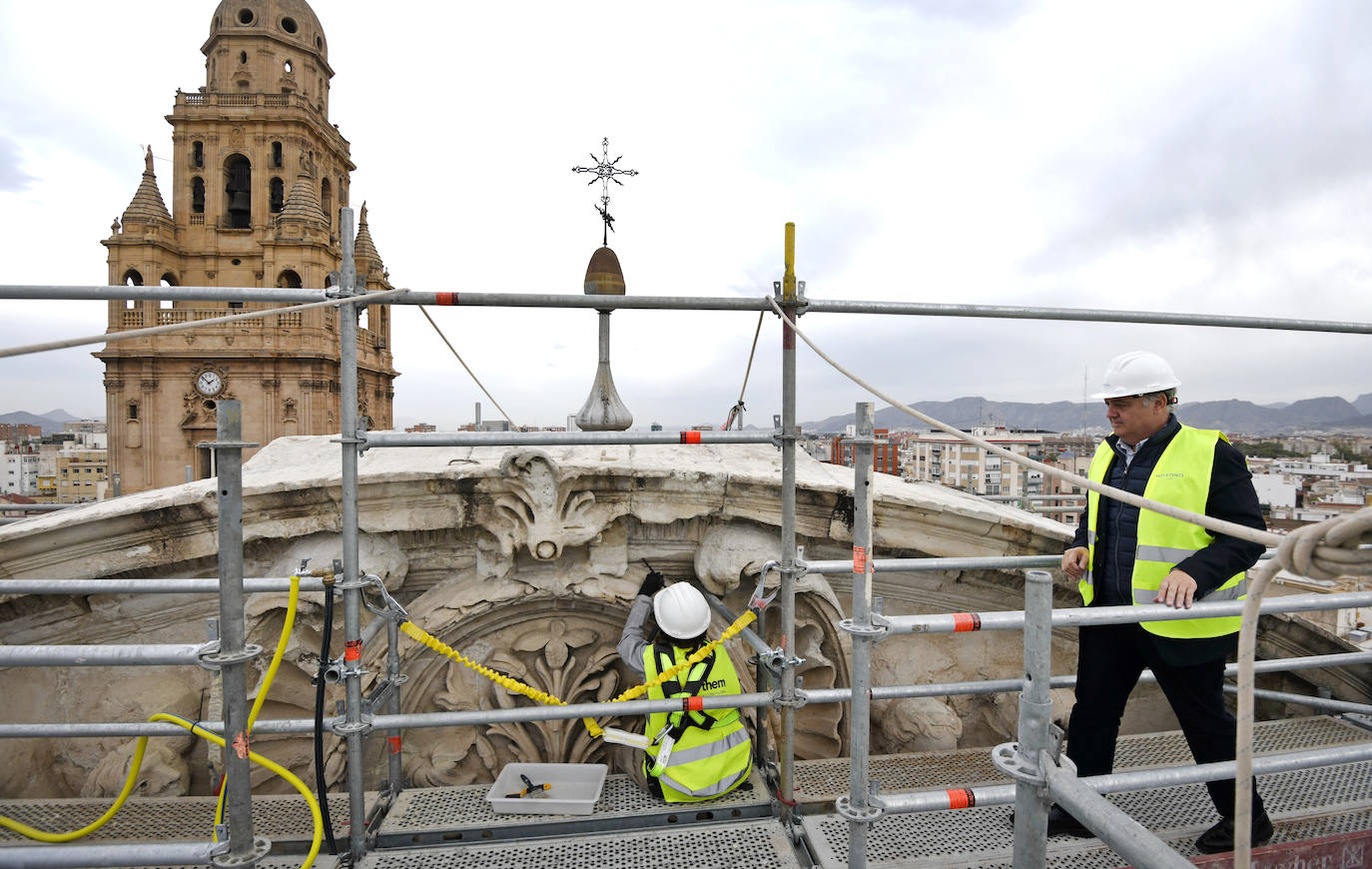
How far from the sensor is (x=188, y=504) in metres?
3.15

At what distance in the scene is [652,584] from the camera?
10.9 ft

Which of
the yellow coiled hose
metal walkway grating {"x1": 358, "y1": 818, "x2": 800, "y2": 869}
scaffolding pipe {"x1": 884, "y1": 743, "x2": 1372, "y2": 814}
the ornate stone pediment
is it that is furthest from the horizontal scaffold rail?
metal walkway grating {"x1": 358, "y1": 818, "x2": 800, "y2": 869}

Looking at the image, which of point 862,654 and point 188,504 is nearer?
point 862,654

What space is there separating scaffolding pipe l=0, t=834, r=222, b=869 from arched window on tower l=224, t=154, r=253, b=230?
1465 inches

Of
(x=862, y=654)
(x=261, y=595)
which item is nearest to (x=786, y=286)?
(x=862, y=654)

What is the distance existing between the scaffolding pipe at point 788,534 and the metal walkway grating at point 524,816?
0.48 ft

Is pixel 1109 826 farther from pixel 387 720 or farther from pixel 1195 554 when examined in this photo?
pixel 387 720

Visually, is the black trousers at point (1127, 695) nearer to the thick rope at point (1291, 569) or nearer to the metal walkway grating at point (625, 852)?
the metal walkway grating at point (625, 852)

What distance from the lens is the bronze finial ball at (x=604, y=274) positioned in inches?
136

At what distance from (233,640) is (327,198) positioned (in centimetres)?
4000

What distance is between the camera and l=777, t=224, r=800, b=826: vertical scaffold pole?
258 centimetres

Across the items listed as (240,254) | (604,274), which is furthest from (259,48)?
(604,274)

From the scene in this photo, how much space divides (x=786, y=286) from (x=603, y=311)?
754 mm

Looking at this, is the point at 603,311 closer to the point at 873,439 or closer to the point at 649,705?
the point at 873,439
